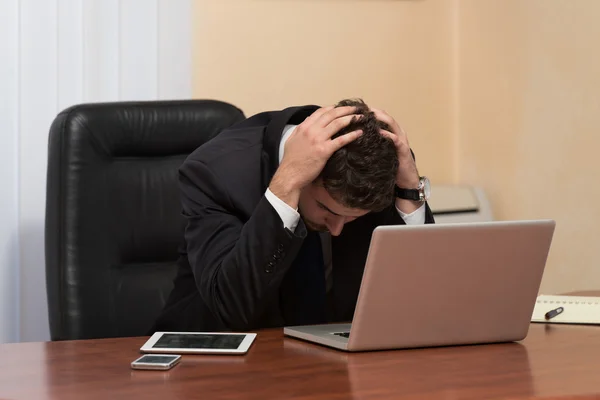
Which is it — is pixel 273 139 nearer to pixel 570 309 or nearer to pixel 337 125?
pixel 337 125

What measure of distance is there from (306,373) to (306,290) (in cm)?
65

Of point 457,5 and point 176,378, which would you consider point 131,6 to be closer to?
point 457,5

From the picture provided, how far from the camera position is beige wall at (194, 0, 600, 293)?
2775 millimetres

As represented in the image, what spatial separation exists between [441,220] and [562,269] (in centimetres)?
42

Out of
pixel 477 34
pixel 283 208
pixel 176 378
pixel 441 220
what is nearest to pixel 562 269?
pixel 441 220

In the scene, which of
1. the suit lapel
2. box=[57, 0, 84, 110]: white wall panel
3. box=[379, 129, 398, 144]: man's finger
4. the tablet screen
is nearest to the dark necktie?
the suit lapel

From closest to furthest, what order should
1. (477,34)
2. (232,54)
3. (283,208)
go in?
(283,208) < (232,54) < (477,34)

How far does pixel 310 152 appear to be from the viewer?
173cm

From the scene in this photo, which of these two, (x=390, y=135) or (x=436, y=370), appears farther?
(x=390, y=135)

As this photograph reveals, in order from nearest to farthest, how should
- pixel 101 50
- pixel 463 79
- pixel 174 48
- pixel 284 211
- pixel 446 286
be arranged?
pixel 446 286 < pixel 284 211 < pixel 101 50 < pixel 174 48 < pixel 463 79

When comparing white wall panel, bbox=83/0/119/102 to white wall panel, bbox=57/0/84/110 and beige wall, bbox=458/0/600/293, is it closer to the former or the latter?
white wall panel, bbox=57/0/84/110

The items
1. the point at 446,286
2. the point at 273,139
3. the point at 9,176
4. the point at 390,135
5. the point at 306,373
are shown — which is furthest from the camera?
the point at 9,176

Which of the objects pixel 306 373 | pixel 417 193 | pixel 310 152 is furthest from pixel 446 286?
pixel 417 193

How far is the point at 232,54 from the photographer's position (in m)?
2.97
